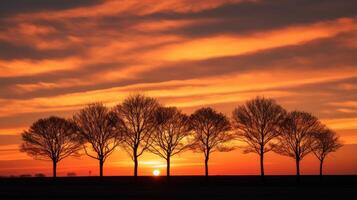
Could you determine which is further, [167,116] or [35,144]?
[35,144]

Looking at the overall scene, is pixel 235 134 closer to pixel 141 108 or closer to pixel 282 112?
pixel 282 112

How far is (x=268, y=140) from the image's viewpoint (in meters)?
108

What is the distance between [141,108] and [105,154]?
11724mm

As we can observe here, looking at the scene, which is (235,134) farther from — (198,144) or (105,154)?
(105,154)

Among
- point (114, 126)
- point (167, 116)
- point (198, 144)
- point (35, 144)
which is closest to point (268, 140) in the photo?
point (198, 144)

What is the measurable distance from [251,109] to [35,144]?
47.4 meters
